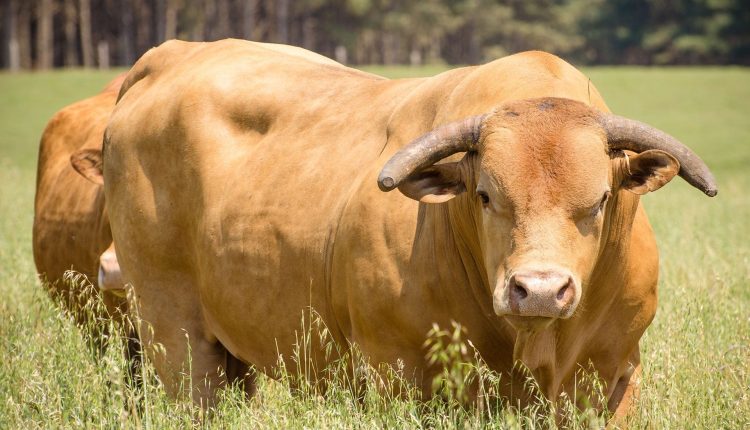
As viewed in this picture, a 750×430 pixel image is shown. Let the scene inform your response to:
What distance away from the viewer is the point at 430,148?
12.1 feet

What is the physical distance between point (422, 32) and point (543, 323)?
70208 millimetres

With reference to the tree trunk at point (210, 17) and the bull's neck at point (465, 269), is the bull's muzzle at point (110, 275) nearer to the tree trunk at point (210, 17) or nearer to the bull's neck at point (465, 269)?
the bull's neck at point (465, 269)

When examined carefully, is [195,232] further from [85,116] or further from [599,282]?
[85,116]

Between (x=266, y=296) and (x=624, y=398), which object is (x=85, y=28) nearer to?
(x=266, y=296)

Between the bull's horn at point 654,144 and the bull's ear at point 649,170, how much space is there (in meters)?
0.05

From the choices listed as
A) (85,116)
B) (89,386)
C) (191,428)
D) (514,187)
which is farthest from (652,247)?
(85,116)

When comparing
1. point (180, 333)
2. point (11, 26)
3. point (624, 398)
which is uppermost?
point (624, 398)

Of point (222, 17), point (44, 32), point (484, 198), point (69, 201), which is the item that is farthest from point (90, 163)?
point (222, 17)

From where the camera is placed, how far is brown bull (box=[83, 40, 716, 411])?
Answer: 3557 mm

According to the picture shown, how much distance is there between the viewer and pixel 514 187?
352 centimetres

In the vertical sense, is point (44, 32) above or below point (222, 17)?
below

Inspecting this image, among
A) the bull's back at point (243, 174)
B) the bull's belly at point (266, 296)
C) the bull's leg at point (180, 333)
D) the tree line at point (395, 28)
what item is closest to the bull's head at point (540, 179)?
the bull's back at point (243, 174)

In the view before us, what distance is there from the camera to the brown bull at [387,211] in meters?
3.56

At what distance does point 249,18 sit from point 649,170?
5904cm
